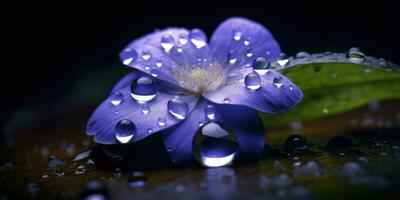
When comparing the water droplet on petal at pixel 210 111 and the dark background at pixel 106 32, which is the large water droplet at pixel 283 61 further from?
the dark background at pixel 106 32

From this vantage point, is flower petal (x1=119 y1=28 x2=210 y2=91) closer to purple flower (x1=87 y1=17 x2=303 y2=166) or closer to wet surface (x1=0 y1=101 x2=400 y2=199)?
purple flower (x1=87 y1=17 x2=303 y2=166)

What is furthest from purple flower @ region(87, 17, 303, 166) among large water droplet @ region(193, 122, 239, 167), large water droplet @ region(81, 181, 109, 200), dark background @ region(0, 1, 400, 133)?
dark background @ region(0, 1, 400, 133)

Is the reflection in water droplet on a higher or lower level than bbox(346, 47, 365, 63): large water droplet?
lower

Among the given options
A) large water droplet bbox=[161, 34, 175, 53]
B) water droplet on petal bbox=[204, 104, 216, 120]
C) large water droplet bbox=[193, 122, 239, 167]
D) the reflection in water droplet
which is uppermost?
large water droplet bbox=[161, 34, 175, 53]

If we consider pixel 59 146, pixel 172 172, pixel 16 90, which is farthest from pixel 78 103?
pixel 172 172

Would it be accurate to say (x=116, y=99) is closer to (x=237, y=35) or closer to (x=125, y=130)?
(x=125, y=130)

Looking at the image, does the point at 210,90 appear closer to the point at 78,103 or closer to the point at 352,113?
the point at 352,113
